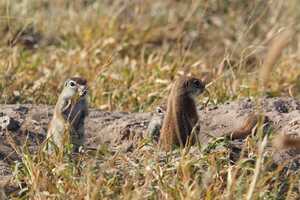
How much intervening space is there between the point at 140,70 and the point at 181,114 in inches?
83.7

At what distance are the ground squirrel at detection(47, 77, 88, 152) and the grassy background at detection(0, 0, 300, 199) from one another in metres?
0.30

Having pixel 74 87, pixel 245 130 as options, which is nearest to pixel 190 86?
pixel 245 130

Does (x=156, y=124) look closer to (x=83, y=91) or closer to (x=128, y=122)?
(x=128, y=122)

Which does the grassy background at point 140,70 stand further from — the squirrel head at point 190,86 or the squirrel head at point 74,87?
the squirrel head at point 74,87

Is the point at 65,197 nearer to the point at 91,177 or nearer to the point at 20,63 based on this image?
the point at 91,177

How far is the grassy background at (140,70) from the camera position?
468 cm

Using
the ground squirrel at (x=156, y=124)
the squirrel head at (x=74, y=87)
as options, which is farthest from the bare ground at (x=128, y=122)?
the squirrel head at (x=74, y=87)

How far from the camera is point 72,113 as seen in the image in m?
6.11

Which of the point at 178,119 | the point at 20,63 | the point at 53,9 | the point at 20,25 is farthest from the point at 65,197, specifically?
the point at 53,9

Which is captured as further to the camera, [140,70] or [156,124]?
[140,70]

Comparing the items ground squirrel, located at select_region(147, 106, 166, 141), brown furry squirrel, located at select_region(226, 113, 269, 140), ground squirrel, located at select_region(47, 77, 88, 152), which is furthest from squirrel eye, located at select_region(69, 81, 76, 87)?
brown furry squirrel, located at select_region(226, 113, 269, 140)

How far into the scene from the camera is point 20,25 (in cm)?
881

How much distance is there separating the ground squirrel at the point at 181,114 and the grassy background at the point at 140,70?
227mm

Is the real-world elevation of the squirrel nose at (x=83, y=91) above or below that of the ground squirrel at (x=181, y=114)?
above
